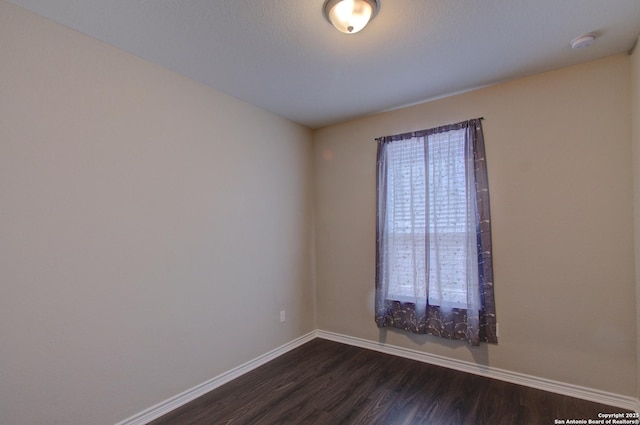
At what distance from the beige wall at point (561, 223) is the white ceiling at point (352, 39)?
228mm

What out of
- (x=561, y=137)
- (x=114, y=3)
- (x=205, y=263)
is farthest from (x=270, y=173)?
(x=561, y=137)

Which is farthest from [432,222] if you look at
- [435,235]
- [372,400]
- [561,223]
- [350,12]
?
[350,12]

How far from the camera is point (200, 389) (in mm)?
2473

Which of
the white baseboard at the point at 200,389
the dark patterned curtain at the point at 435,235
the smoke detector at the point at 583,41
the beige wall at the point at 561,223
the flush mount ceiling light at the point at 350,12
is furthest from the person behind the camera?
the dark patterned curtain at the point at 435,235

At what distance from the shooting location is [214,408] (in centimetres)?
227

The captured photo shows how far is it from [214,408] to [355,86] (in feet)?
9.10

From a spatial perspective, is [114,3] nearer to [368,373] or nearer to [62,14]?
[62,14]

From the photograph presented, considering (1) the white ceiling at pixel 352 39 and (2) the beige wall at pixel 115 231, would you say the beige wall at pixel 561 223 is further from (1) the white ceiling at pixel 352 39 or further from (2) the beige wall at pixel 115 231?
(2) the beige wall at pixel 115 231

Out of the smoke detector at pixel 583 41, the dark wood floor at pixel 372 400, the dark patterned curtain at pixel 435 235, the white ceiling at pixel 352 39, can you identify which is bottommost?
the dark wood floor at pixel 372 400

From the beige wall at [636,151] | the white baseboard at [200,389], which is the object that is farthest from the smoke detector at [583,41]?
the white baseboard at [200,389]

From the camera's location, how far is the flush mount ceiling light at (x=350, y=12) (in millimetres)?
1659

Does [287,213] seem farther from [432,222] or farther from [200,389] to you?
[200,389]

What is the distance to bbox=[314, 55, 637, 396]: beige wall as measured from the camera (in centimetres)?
222

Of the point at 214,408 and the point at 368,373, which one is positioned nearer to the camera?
the point at 214,408
